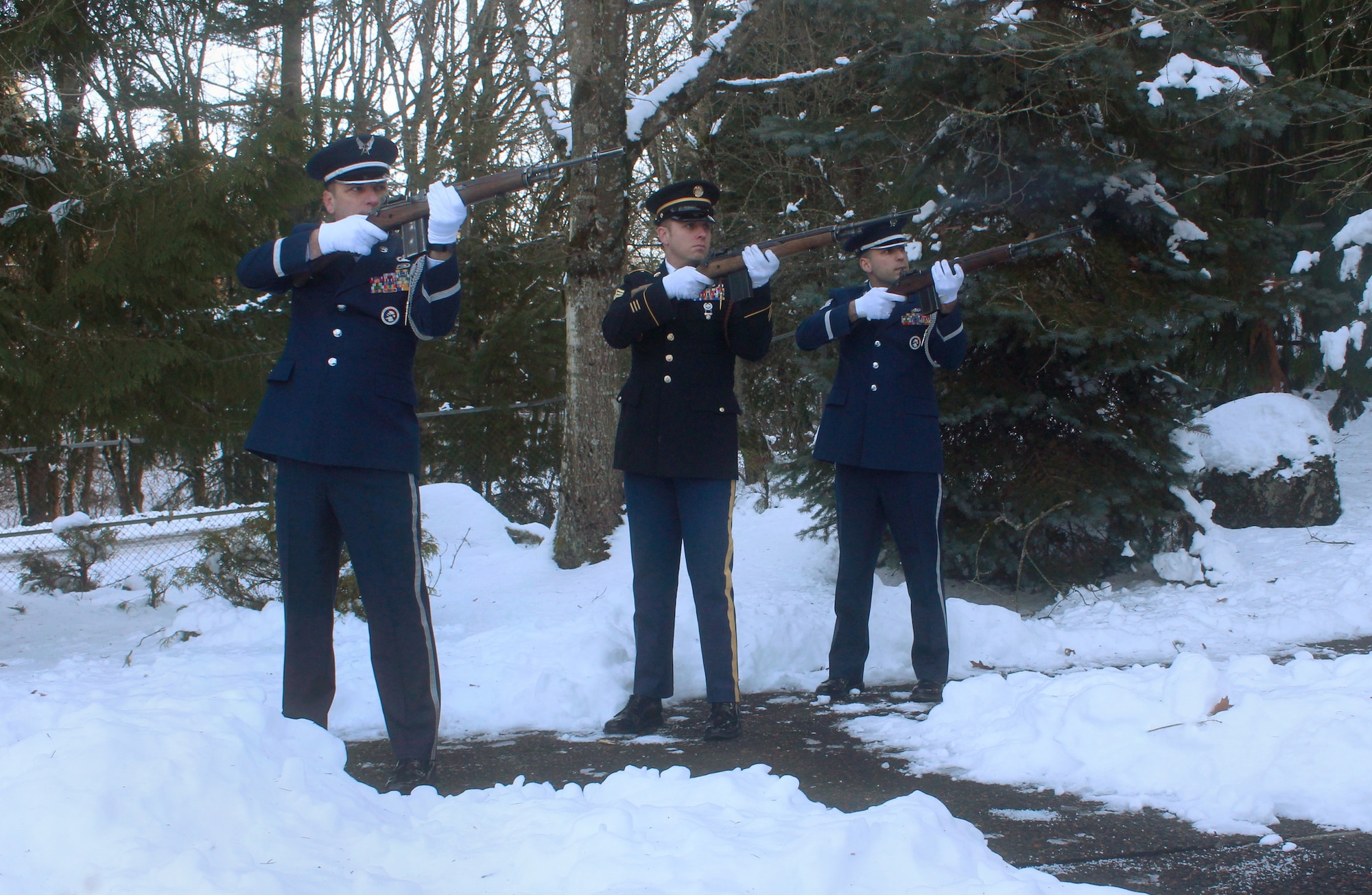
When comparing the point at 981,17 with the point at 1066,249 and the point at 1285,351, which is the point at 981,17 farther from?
the point at 1285,351

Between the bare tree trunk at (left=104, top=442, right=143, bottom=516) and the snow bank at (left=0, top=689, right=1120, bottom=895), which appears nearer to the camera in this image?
the snow bank at (left=0, top=689, right=1120, bottom=895)

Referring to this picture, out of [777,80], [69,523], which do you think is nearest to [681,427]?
[777,80]

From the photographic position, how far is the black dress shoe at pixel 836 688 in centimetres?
481

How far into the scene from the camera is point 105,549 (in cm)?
863

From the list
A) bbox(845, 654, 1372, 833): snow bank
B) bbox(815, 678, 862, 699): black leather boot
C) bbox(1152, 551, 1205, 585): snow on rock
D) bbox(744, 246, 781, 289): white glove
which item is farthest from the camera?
bbox(1152, 551, 1205, 585): snow on rock

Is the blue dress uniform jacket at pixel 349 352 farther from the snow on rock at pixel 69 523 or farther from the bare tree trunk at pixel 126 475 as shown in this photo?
the bare tree trunk at pixel 126 475

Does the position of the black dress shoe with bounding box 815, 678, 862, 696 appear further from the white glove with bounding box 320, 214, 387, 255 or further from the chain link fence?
the chain link fence

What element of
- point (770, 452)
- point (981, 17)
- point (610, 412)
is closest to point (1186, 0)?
point (981, 17)

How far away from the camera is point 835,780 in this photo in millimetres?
3566

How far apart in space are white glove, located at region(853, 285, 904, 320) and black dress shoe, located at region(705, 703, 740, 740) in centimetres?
178

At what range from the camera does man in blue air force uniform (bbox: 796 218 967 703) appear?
488 cm

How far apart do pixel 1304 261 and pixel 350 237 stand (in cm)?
866

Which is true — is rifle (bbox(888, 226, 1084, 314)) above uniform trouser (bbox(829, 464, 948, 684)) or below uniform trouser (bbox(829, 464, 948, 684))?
above

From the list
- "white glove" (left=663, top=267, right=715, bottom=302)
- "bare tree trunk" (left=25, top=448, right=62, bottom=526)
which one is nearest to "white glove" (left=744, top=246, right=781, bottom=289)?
"white glove" (left=663, top=267, right=715, bottom=302)
